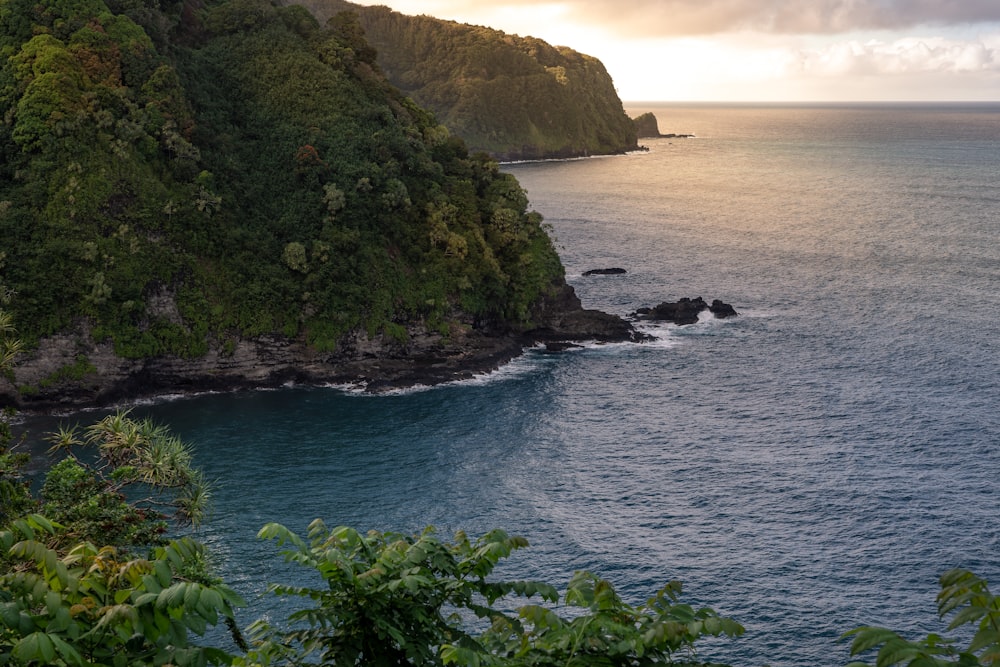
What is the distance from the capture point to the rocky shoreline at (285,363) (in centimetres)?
7806

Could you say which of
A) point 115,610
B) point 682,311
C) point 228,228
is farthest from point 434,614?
point 682,311

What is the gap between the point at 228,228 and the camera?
9131 centimetres

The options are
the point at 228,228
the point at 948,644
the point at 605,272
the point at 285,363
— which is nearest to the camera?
the point at 948,644

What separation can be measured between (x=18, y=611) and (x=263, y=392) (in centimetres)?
7611

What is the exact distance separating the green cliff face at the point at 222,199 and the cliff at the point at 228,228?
0.68 feet

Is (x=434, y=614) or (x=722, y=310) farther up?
(x=434, y=614)

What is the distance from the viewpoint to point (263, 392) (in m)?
84.4

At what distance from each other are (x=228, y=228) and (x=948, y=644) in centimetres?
8961

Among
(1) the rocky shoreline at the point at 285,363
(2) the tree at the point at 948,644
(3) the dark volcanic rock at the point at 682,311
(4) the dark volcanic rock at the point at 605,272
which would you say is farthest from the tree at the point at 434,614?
(4) the dark volcanic rock at the point at 605,272

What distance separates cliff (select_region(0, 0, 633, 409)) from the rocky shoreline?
0.63 ft

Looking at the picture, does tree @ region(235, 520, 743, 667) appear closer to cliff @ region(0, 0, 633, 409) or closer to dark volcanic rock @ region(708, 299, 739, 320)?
cliff @ region(0, 0, 633, 409)

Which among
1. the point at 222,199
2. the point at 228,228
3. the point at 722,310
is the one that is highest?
the point at 222,199

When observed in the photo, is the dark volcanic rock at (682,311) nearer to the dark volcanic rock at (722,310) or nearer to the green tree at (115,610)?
the dark volcanic rock at (722,310)

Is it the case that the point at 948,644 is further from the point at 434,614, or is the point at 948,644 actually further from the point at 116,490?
the point at 116,490
